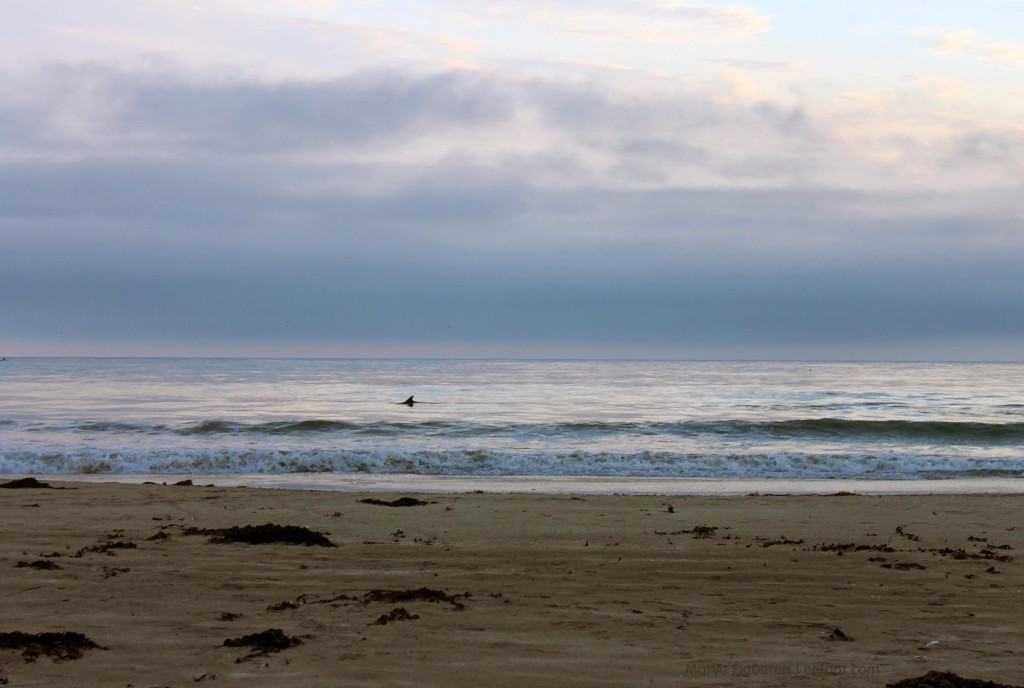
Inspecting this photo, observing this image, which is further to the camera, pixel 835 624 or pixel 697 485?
pixel 697 485

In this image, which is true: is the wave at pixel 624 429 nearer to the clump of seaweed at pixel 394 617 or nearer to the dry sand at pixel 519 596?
the dry sand at pixel 519 596

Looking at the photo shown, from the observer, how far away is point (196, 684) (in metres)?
4.54

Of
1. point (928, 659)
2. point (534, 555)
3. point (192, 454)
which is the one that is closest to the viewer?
point (928, 659)

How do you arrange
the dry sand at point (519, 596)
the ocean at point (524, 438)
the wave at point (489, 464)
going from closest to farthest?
the dry sand at point (519, 596) → the ocean at point (524, 438) → the wave at point (489, 464)

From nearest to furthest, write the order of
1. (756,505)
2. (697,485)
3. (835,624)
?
(835,624), (756,505), (697,485)

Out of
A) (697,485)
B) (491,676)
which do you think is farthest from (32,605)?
(697,485)

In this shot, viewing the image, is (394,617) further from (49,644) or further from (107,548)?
(107,548)

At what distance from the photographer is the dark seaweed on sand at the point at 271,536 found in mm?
8829

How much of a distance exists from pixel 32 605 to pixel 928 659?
6239 mm

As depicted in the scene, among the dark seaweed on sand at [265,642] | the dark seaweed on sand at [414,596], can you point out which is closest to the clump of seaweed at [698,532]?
the dark seaweed on sand at [414,596]

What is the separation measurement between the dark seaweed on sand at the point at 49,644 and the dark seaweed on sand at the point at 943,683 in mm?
4728

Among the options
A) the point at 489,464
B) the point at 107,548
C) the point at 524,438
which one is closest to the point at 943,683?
the point at 107,548

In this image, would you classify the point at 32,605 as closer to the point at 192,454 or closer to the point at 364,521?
the point at 364,521

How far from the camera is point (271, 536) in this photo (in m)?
8.94
